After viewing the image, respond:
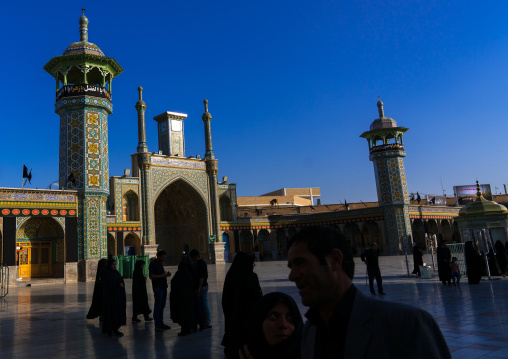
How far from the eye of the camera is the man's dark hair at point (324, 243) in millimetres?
1353

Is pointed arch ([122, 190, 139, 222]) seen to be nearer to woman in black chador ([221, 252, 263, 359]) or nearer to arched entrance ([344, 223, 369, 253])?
arched entrance ([344, 223, 369, 253])

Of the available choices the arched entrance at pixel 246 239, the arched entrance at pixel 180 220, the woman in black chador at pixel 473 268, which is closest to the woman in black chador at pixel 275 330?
the woman in black chador at pixel 473 268

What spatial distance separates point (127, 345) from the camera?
5344 millimetres

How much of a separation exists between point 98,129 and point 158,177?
8684 mm

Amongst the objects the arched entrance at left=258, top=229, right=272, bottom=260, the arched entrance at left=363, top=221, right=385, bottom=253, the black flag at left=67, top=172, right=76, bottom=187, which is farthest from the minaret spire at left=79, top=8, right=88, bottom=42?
the arched entrance at left=363, top=221, right=385, bottom=253

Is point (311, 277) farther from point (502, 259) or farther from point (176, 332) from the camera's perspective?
point (502, 259)

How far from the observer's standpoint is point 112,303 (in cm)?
630

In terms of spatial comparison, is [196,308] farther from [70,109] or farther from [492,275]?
[70,109]

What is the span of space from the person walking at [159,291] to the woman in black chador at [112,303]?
508mm

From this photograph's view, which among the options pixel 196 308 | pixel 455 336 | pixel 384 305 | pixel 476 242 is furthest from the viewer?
pixel 476 242

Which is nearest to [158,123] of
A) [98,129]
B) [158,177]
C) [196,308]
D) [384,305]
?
[158,177]

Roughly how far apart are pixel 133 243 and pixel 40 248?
8478mm

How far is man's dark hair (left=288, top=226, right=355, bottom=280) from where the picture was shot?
1.35 m

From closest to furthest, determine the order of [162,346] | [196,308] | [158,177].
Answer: [162,346] < [196,308] < [158,177]
